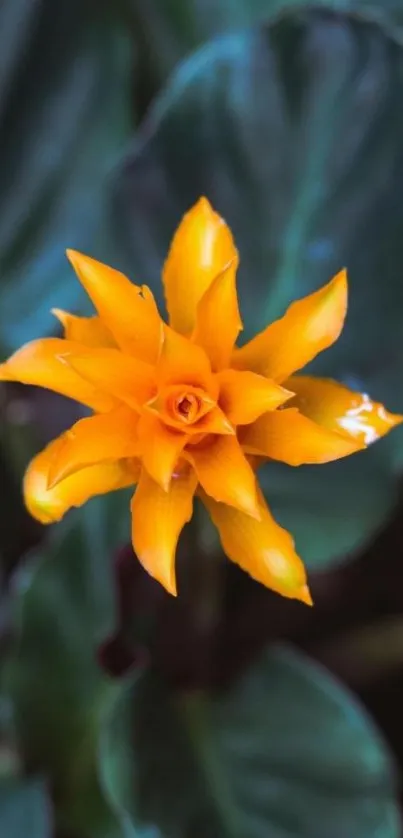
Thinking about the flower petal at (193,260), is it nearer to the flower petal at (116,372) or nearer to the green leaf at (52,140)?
the flower petal at (116,372)

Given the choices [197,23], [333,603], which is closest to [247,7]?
[197,23]

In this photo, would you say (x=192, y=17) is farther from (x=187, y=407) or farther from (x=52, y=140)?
(x=187, y=407)

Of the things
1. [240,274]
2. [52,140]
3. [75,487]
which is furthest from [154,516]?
[52,140]

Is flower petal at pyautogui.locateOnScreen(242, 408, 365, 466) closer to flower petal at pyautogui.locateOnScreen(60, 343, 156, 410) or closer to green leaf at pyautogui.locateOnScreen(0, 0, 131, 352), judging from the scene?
flower petal at pyautogui.locateOnScreen(60, 343, 156, 410)

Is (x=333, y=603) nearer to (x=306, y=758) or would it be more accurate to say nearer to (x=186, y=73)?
(x=306, y=758)

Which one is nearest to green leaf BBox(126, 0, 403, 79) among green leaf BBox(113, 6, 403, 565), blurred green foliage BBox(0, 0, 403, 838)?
blurred green foliage BBox(0, 0, 403, 838)

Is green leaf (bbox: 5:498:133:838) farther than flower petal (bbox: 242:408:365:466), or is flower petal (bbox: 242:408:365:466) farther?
green leaf (bbox: 5:498:133:838)
